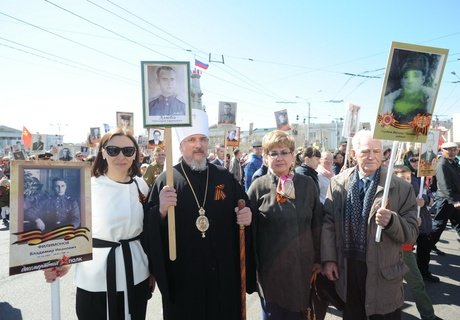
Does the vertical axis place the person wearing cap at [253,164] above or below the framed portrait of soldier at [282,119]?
below

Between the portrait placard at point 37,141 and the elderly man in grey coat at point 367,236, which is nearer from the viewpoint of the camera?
the elderly man in grey coat at point 367,236

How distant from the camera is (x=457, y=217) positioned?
605 cm

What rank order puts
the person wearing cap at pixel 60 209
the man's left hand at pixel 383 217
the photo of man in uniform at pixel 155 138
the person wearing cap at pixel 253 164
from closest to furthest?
the person wearing cap at pixel 60 209 < the man's left hand at pixel 383 217 < the person wearing cap at pixel 253 164 < the photo of man in uniform at pixel 155 138

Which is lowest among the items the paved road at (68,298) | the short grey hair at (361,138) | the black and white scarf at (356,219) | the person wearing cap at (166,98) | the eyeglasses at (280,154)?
the paved road at (68,298)

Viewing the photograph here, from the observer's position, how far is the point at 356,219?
2.68 metres

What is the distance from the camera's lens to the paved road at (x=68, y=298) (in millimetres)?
4180

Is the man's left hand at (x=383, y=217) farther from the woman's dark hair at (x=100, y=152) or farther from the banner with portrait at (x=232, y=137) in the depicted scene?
the banner with portrait at (x=232, y=137)


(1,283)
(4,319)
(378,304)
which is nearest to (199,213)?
(378,304)

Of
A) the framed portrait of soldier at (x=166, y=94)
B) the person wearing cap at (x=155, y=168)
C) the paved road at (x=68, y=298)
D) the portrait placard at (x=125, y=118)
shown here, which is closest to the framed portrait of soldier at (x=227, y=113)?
the portrait placard at (x=125, y=118)

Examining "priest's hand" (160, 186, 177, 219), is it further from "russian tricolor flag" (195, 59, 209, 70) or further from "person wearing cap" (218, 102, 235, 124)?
"russian tricolor flag" (195, 59, 209, 70)

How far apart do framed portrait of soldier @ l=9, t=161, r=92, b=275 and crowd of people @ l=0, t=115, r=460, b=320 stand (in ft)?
0.77

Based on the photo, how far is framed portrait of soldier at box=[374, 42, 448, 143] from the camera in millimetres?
2602

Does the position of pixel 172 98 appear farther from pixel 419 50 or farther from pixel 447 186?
pixel 447 186

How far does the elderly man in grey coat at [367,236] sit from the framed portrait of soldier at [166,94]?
144 cm
